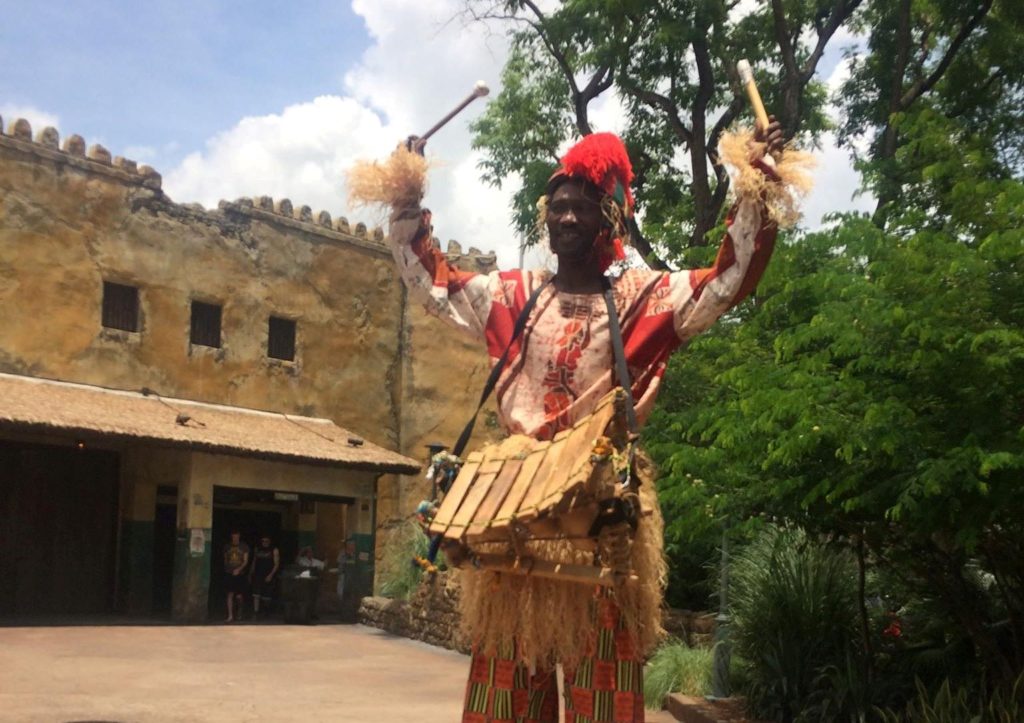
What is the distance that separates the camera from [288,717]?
323 inches

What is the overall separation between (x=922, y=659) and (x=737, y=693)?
201 cm

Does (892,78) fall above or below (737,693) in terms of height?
above

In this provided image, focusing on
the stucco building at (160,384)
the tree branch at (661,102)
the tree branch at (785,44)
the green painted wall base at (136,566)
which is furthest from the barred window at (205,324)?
the tree branch at (785,44)

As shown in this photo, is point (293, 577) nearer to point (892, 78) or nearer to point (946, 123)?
point (892, 78)

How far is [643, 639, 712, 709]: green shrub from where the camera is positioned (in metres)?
9.91

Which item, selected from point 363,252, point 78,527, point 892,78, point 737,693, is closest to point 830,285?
point 737,693

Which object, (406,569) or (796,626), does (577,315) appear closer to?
(796,626)

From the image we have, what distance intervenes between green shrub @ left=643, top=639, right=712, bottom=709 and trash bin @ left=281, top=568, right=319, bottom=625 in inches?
334

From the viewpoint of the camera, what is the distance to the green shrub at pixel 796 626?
820 cm

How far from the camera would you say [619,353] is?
306 cm

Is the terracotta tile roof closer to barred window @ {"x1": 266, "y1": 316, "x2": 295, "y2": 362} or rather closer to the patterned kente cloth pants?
barred window @ {"x1": 266, "y1": 316, "x2": 295, "y2": 362}

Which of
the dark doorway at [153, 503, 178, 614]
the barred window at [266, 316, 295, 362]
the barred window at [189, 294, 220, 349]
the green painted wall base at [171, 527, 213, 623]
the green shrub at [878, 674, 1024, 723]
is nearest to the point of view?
the green shrub at [878, 674, 1024, 723]

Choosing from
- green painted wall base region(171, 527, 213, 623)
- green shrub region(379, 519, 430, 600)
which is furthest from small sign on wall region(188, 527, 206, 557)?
green shrub region(379, 519, 430, 600)

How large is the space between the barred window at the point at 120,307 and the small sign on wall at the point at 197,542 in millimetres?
3801
